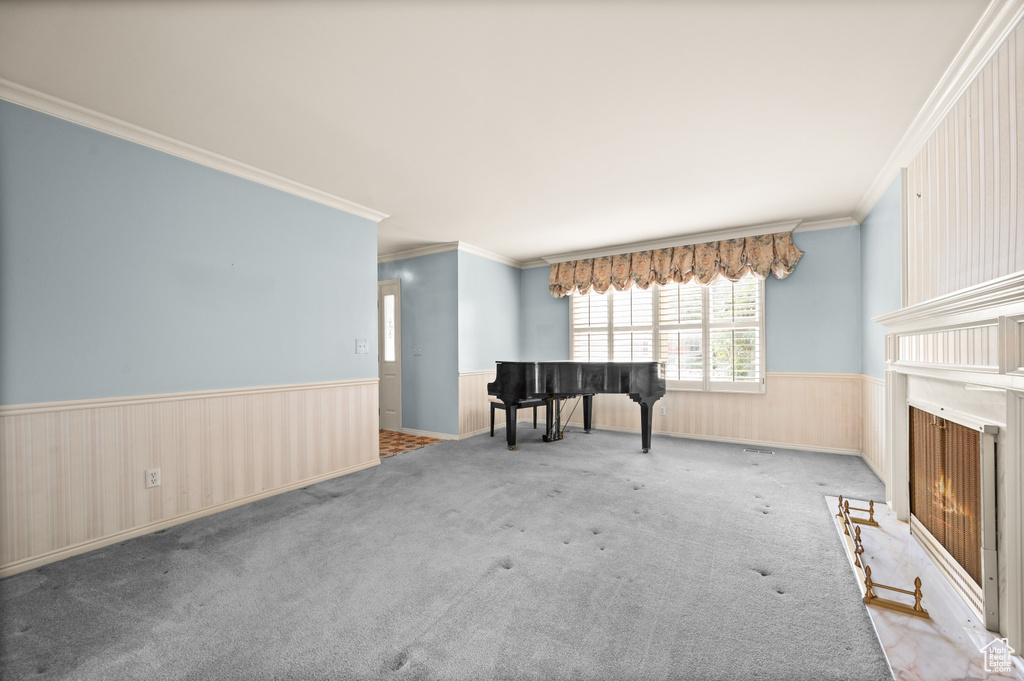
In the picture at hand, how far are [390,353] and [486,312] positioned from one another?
54.0 inches

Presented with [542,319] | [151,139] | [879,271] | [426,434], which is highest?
[151,139]

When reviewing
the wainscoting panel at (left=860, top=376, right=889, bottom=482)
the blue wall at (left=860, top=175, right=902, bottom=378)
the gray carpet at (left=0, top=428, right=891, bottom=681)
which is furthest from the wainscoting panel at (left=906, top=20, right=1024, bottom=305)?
the gray carpet at (left=0, top=428, right=891, bottom=681)

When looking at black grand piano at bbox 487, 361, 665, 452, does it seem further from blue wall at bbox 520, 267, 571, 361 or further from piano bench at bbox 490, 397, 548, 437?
blue wall at bbox 520, 267, 571, 361

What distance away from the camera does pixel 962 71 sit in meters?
1.93

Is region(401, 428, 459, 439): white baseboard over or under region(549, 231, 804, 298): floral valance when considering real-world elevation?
under

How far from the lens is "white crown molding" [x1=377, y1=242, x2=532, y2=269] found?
17.1ft

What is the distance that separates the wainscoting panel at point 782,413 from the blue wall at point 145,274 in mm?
3897

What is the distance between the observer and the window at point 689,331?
481 centimetres

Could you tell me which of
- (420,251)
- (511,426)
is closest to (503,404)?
(511,426)

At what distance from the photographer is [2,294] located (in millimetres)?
2088

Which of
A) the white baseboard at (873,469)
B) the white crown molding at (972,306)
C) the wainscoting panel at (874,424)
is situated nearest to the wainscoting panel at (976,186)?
the white crown molding at (972,306)

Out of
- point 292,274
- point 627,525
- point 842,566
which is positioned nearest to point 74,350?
point 292,274

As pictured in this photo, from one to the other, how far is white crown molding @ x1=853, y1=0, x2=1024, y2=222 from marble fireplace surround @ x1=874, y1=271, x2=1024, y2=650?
1.00m

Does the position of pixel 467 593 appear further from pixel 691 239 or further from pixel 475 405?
pixel 691 239
